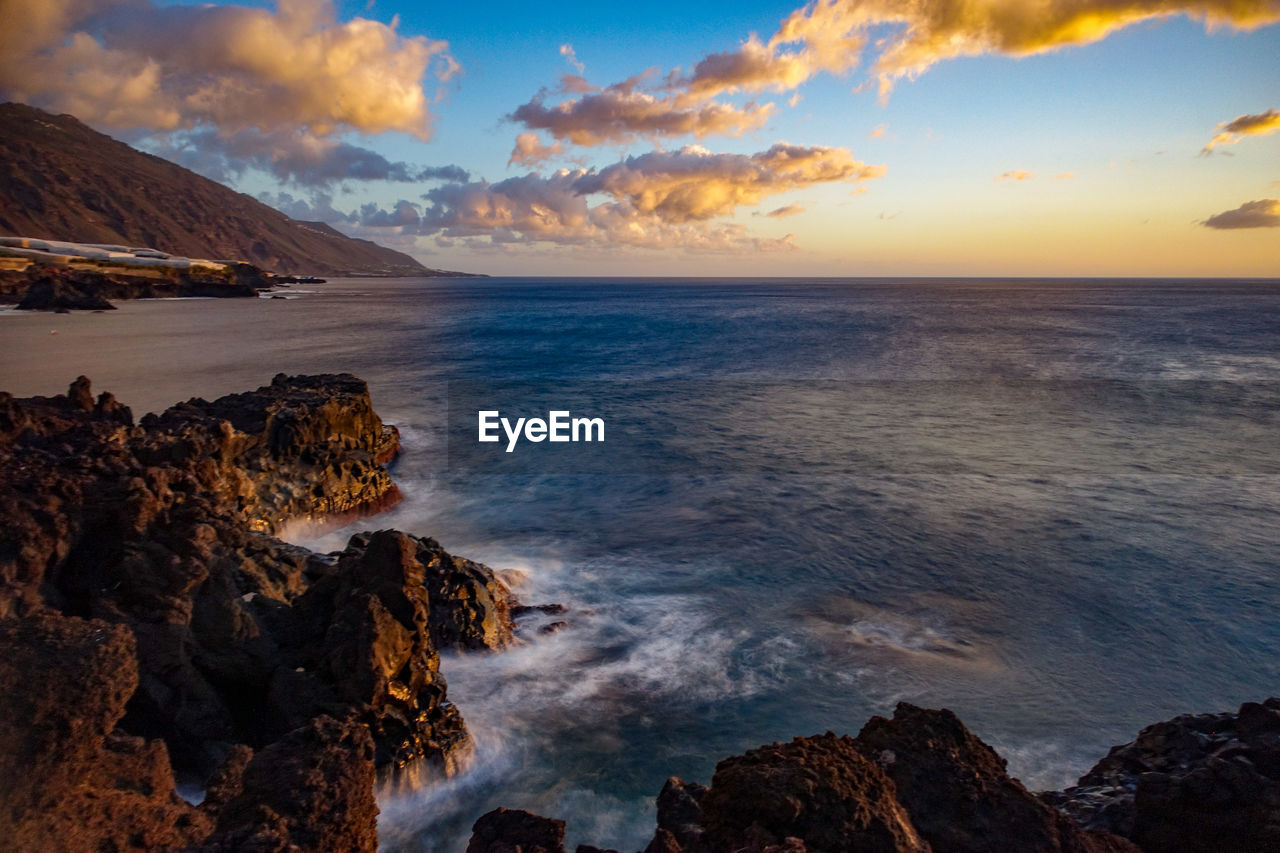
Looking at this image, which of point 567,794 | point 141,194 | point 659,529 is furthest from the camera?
point 141,194

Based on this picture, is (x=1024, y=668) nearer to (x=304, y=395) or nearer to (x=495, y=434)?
(x=304, y=395)

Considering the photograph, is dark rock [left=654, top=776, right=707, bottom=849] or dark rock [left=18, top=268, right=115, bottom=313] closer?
dark rock [left=654, top=776, right=707, bottom=849]

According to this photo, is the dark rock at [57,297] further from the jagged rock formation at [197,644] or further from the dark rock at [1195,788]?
the dark rock at [1195,788]

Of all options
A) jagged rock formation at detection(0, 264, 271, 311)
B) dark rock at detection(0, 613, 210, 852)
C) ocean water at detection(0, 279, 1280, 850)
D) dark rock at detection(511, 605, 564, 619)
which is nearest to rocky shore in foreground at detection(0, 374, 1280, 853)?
dark rock at detection(0, 613, 210, 852)

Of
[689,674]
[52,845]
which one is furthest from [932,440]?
[52,845]

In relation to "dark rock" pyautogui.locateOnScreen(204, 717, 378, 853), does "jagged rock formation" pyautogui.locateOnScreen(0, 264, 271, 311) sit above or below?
above

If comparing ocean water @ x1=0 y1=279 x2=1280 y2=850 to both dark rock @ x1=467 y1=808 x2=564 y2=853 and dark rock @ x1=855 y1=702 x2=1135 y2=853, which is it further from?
dark rock @ x1=855 y1=702 x2=1135 y2=853

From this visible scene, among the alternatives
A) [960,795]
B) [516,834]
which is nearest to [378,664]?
[516,834]

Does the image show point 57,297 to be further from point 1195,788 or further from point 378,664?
point 1195,788
